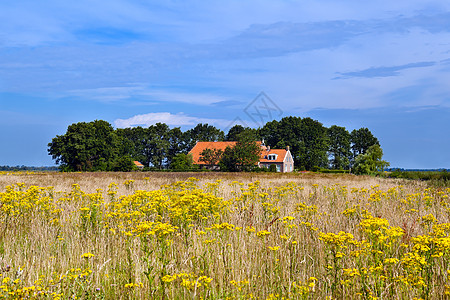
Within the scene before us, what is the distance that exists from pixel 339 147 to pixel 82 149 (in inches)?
2225

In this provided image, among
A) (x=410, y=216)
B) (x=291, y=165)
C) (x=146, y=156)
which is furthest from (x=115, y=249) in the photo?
(x=146, y=156)

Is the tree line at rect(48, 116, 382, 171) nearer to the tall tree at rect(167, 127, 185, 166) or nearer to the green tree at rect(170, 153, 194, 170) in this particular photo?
the tall tree at rect(167, 127, 185, 166)

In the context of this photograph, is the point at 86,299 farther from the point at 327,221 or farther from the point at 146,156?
the point at 146,156

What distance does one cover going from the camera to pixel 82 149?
6106cm

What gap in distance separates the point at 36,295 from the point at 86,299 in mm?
472

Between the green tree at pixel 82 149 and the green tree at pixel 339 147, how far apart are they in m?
48.7

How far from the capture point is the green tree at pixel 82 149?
61438mm

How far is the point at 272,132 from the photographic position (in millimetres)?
87125

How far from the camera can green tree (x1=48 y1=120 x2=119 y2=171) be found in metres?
61.4

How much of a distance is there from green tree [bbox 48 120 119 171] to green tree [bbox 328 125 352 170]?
48697 millimetres

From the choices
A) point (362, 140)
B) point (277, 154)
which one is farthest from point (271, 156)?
point (362, 140)

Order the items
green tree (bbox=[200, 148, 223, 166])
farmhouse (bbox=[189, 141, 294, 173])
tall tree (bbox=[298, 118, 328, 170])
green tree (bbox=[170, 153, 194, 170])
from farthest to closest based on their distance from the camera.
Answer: tall tree (bbox=[298, 118, 328, 170]) → farmhouse (bbox=[189, 141, 294, 173]) → green tree (bbox=[200, 148, 223, 166]) → green tree (bbox=[170, 153, 194, 170])

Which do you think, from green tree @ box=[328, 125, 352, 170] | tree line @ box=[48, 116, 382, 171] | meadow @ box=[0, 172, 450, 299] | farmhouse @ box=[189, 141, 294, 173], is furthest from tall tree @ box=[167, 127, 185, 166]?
meadow @ box=[0, 172, 450, 299]

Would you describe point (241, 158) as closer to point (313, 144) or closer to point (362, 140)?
point (313, 144)
